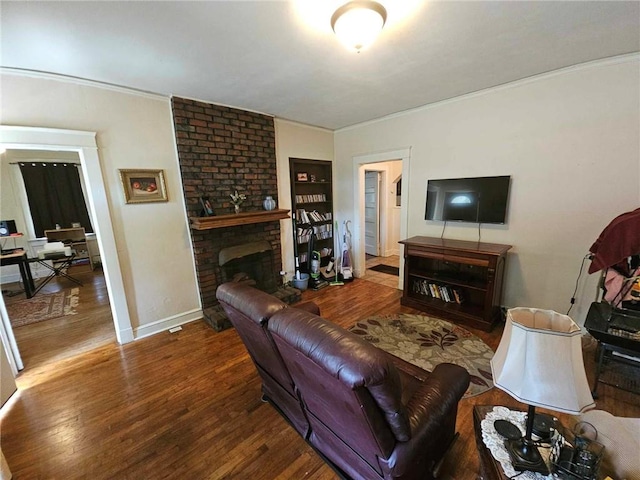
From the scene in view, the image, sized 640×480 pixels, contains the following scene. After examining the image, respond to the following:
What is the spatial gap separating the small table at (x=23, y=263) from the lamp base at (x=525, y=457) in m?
6.15

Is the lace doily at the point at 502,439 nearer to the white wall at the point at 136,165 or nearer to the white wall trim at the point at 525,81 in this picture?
the white wall trim at the point at 525,81

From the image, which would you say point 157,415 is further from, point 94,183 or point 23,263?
point 23,263

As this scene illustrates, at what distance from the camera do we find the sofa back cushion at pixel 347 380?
0.88 m

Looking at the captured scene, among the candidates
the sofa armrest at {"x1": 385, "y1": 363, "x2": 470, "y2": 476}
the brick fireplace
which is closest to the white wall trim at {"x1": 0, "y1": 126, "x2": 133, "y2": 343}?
the brick fireplace

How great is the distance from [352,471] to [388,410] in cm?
69

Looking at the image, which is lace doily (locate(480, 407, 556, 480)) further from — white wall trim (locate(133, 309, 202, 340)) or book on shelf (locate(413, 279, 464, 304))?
white wall trim (locate(133, 309, 202, 340))

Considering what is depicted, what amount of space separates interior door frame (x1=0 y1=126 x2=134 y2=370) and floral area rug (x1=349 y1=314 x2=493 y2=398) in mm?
2590

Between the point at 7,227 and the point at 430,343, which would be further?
the point at 7,227

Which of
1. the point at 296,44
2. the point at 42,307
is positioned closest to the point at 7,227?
the point at 42,307

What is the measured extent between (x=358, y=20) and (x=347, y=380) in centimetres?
192

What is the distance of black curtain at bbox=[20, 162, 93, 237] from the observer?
5.10m

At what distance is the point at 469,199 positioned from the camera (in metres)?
3.08

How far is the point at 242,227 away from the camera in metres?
3.54

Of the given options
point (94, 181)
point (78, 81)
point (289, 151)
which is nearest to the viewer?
point (78, 81)
